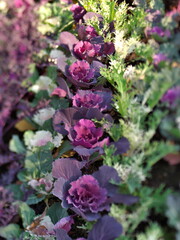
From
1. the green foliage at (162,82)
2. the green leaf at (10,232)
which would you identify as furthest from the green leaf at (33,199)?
the green foliage at (162,82)

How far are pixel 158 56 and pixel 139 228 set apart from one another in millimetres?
484

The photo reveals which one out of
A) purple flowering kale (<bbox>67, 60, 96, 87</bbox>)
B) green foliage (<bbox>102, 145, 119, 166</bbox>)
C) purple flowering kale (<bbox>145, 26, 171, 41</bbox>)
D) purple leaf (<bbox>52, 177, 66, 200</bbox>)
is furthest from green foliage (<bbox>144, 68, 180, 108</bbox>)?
purple flowering kale (<bbox>67, 60, 96, 87</bbox>)

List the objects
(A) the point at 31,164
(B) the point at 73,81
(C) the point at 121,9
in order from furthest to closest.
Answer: (C) the point at 121,9 → (B) the point at 73,81 → (A) the point at 31,164

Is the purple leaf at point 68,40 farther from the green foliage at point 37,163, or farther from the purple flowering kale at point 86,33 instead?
the green foliage at point 37,163

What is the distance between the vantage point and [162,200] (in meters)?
0.87

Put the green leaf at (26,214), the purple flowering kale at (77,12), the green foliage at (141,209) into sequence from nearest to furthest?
the green foliage at (141,209), the green leaf at (26,214), the purple flowering kale at (77,12)

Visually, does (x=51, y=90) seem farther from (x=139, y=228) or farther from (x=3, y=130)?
(x=139, y=228)

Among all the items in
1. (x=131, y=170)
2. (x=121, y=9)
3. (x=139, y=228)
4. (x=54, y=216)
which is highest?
(x=121, y=9)

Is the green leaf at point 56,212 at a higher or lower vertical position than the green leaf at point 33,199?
lower

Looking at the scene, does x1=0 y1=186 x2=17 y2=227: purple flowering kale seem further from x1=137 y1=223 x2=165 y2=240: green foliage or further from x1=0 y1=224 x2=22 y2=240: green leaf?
x1=137 y1=223 x2=165 y2=240: green foliage

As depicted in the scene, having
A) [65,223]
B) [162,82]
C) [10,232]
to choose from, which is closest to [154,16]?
[162,82]

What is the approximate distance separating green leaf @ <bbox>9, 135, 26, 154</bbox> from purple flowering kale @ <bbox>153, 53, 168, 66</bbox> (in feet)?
1.67

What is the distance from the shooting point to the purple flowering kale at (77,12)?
191 cm

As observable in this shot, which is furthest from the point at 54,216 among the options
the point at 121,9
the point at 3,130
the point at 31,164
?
the point at 121,9
